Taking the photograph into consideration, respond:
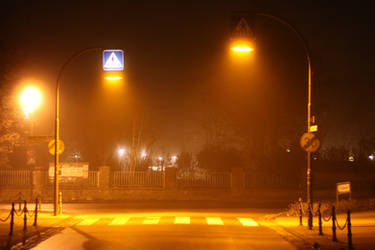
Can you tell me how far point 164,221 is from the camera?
21188 millimetres

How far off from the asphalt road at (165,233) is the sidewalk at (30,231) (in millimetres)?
384

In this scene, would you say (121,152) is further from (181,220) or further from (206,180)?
(181,220)

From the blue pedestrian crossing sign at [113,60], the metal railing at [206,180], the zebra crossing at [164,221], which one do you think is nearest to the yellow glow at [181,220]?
the zebra crossing at [164,221]

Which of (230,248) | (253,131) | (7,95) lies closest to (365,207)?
(230,248)

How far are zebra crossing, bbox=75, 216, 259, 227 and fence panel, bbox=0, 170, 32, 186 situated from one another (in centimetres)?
1636

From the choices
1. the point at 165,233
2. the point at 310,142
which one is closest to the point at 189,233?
the point at 165,233

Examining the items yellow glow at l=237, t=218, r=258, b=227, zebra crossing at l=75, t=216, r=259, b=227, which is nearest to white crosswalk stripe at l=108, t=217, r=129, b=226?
zebra crossing at l=75, t=216, r=259, b=227

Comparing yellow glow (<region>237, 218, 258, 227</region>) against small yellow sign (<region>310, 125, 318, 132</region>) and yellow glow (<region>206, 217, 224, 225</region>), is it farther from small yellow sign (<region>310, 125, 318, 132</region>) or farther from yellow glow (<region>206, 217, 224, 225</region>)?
small yellow sign (<region>310, 125, 318, 132</region>)

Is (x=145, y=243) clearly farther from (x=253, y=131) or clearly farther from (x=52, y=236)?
(x=253, y=131)

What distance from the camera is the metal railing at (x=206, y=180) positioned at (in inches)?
1523

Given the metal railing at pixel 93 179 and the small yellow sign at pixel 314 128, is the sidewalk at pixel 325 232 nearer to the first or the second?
the small yellow sign at pixel 314 128

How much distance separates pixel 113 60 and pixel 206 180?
20389 millimetres

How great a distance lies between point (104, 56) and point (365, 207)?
14.0 metres

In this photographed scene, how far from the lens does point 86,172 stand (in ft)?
124
